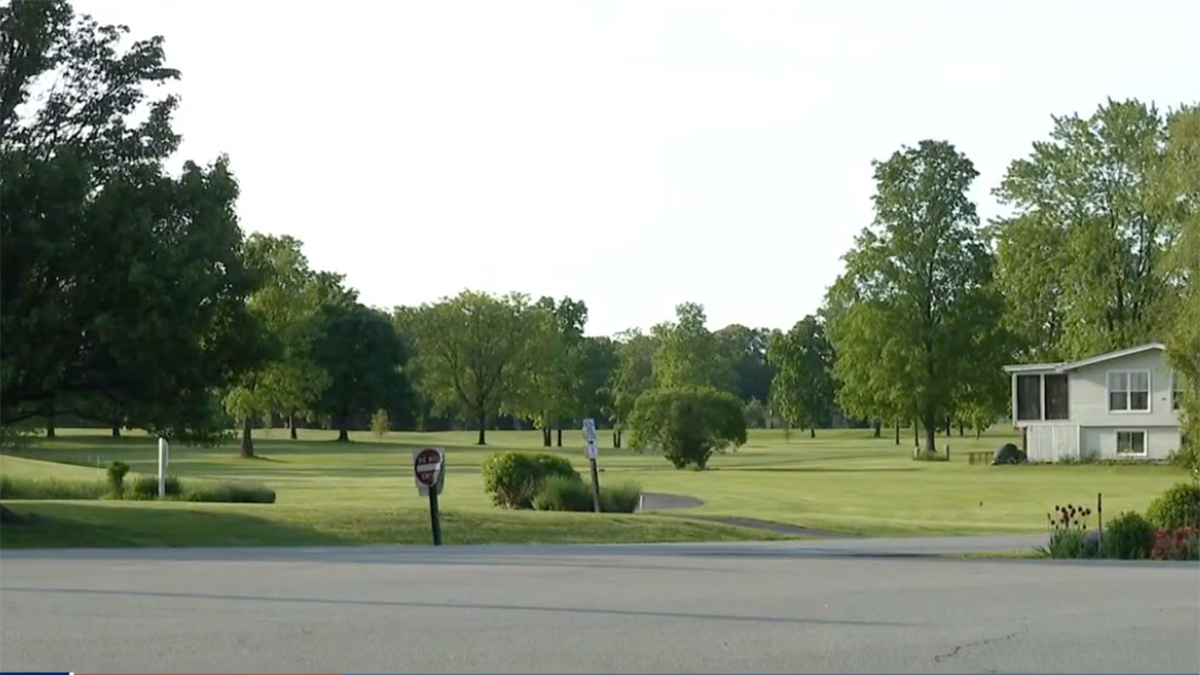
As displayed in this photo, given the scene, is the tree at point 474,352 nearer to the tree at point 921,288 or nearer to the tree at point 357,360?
the tree at point 357,360

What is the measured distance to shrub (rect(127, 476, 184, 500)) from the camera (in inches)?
1789

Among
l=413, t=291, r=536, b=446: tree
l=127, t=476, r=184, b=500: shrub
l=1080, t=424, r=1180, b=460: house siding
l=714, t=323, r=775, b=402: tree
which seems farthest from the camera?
l=714, t=323, r=775, b=402: tree

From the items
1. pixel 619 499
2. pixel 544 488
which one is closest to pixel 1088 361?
pixel 619 499

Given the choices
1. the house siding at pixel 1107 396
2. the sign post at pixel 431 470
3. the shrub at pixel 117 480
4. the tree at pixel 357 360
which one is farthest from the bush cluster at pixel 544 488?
the tree at pixel 357 360

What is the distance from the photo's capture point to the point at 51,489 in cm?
4681

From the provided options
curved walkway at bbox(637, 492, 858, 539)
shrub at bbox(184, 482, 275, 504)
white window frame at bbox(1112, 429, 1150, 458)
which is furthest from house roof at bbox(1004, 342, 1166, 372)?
shrub at bbox(184, 482, 275, 504)

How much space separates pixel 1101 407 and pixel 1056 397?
2.81 metres

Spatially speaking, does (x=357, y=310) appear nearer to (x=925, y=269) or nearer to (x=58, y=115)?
(x=925, y=269)

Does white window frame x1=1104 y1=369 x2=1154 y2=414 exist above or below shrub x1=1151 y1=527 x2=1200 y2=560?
above

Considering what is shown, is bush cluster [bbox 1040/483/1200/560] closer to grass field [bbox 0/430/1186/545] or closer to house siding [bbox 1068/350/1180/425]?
grass field [bbox 0/430/1186/545]

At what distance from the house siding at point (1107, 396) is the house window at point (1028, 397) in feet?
6.59

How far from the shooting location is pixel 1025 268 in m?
84.1

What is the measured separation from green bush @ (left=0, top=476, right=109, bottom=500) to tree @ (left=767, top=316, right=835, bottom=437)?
3747 inches

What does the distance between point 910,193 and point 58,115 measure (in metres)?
58.3
